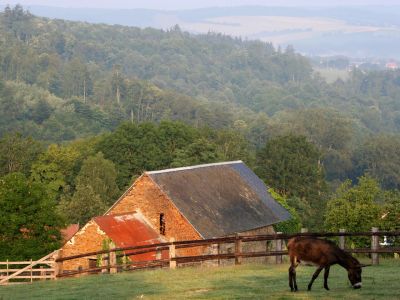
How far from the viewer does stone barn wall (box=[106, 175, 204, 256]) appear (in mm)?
47062

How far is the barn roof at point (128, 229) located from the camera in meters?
45.6

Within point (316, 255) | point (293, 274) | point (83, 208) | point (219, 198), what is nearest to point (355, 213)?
point (219, 198)

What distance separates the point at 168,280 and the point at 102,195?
2410 inches

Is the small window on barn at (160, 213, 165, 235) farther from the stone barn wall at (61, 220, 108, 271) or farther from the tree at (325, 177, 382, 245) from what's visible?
the tree at (325, 177, 382, 245)

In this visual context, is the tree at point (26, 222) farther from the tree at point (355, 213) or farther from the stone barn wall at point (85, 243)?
the tree at point (355, 213)

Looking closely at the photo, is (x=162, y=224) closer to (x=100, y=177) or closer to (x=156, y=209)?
(x=156, y=209)

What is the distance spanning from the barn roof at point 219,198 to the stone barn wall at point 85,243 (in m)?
4.34

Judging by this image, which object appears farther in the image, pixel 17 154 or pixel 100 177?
pixel 17 154

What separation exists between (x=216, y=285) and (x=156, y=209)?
25.4 meters

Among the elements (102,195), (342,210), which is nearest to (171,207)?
(342,210)

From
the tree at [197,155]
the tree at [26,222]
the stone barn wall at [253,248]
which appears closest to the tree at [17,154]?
the tree at [197,155]

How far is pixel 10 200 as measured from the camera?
179 ft

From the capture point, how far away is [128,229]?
4644cm

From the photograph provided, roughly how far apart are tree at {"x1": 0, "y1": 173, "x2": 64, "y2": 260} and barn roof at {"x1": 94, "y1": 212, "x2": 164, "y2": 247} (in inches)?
310
